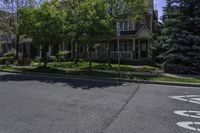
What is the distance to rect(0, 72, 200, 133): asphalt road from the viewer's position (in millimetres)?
8961

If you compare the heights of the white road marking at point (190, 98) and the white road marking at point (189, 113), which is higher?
the white road marking at point (190, 98)

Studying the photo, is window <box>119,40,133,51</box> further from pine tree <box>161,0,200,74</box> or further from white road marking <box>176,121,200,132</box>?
white road marking <box>176,121,200,132</box>

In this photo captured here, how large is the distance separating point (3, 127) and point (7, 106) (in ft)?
9.70

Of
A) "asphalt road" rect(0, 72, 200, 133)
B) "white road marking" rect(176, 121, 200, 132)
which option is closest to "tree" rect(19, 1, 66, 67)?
"asphalt road" rect(0, 72, 200, 133)

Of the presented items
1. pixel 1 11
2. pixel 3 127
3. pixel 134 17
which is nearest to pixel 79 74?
pixel 134 17

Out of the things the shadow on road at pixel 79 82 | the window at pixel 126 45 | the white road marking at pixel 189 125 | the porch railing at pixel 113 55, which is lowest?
the white road marking at pixel 189 125

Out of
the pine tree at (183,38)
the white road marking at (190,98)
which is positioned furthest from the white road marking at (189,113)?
the pine tree at (183,38)

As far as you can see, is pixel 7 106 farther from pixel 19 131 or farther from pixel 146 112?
pixel 146 112

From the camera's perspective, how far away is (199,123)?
9.39 metres

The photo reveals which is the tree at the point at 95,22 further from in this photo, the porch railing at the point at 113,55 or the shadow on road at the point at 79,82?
the porch railing at the point at 113,55

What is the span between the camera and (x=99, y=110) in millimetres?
11141

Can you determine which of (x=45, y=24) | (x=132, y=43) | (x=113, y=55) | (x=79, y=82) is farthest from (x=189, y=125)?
(x=132, y=43)

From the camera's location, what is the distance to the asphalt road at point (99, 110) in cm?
896

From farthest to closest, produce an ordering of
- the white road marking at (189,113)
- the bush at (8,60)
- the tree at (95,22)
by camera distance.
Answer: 1. the bush at (8,60)
2. the tree at (95,22)
3. the white road marking at (189,113)
